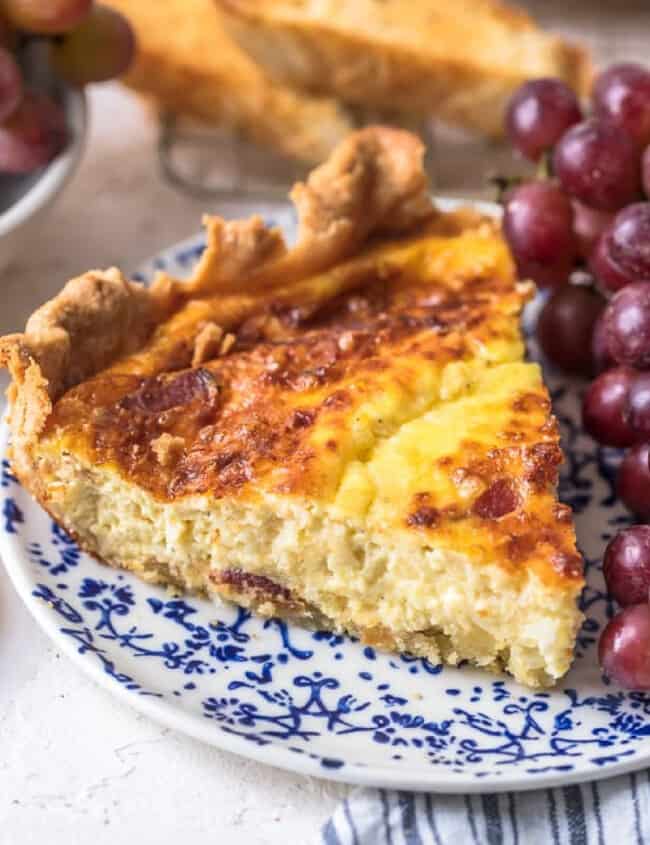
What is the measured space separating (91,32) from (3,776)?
181 cm

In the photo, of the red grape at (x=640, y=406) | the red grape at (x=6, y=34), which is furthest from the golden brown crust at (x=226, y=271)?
the red grape at (x=6, y=34)

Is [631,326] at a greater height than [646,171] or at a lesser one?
lesser

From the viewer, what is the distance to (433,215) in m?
2.71

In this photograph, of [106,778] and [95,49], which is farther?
[95,49]

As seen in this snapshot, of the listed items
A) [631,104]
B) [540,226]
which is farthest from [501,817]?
[631,104]

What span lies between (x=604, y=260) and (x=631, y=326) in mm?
222

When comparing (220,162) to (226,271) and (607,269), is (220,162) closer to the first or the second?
(226,271)

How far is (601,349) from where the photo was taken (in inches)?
98.0

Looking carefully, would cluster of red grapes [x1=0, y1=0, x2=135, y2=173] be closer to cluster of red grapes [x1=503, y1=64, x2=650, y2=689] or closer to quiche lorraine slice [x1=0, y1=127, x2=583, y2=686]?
quiche lorraine slice [x1=0, y1=127, x2=583, y2=686]

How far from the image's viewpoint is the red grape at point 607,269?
241 centimetres

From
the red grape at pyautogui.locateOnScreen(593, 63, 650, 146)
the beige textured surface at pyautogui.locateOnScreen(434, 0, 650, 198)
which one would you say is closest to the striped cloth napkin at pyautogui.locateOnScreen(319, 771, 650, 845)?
the red grape at pyautogui.locateOnScreen(593, 63, 650, 146)

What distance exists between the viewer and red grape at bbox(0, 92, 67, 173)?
9.32ft

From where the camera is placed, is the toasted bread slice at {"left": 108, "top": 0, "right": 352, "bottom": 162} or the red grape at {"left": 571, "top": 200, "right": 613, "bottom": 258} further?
the toasted bread slice at {"left": 108, "top": 0, "right": 352, "bottom": 162}

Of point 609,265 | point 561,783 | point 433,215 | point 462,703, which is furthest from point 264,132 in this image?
point 561,783
